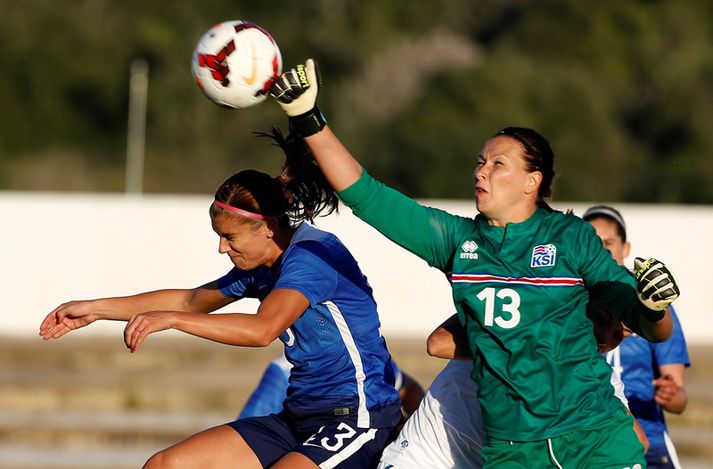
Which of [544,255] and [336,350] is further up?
[544,255]

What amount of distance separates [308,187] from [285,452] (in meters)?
1.09

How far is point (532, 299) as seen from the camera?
13.6 ft

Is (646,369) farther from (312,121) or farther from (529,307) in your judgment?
(312,121)

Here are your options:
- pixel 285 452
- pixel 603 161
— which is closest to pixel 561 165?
pixel 603 161

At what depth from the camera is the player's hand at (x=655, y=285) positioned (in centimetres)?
389

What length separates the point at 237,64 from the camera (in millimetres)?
4543

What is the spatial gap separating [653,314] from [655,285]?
178 millimetres

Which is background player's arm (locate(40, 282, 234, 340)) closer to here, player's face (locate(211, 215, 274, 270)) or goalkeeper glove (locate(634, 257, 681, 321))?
player's face (locate(211, 215, 274, 270))

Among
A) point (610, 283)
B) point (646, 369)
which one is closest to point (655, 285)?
point (610, 283)

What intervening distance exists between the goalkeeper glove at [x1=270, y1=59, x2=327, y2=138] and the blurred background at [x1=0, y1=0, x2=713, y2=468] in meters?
5.64

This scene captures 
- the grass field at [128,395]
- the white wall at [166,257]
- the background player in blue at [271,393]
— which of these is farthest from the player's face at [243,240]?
the white wall at [166,257]

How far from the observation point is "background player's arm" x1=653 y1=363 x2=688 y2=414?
235 inches

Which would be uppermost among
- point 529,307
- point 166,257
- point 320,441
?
point 166,257

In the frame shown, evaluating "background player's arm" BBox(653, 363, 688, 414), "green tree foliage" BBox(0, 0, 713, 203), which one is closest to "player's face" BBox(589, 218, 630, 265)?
"background player's arm" BBox(653, 363, 688, 414)
